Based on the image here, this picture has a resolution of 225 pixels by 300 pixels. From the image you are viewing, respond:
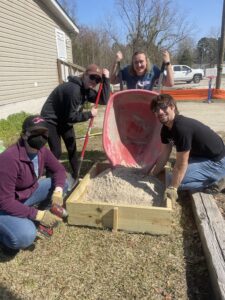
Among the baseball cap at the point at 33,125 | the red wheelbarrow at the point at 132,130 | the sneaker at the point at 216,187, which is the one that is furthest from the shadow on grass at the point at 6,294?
the sneaker at the point at 216,187

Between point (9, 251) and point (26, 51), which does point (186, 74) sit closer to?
point (26, 51)

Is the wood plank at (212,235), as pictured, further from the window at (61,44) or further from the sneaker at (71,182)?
the window at (61,44)

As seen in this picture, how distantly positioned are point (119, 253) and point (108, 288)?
463 millimetres

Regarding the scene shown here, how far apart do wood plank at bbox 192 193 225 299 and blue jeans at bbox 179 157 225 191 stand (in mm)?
145

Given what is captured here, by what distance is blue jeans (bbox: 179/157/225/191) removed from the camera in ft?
12.5

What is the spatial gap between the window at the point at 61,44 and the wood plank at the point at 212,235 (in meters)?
12.0

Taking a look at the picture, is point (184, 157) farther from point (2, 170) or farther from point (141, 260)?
point (2, 170)

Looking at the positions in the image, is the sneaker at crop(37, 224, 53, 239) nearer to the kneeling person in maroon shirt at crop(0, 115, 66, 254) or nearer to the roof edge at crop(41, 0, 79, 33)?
the kneeling person in maroon shirt at crop(0, 115, 66, 254)

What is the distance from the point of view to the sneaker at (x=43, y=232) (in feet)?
10.4

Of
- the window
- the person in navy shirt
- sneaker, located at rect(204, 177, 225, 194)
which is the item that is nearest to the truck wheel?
the window

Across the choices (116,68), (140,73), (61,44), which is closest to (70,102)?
(116,68)

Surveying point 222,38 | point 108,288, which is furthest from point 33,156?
point 222,38

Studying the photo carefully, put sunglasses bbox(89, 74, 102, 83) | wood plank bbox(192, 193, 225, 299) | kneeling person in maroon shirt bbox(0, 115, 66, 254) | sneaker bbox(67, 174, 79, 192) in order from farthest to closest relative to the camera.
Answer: sneaker bbox(67, 174, 79, 192)
sunglasses bbox(89, 74, 102, 83)
kneeling person in maroon shirt bbox(0, 115, 66, 254)
wood plank bbox(192, 193, 225, 299)

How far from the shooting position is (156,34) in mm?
29516
